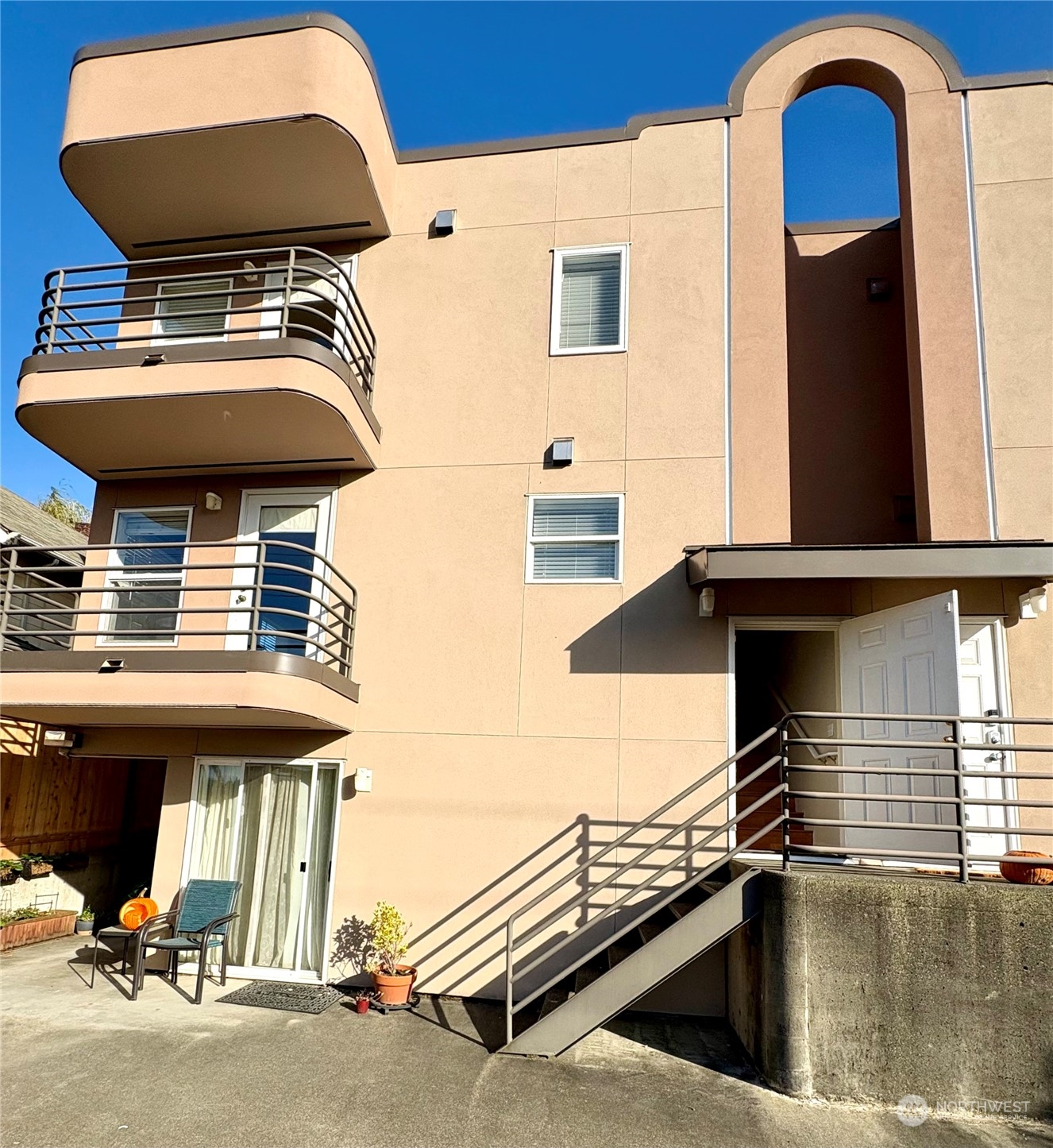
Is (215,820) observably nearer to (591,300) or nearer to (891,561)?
(591,300)

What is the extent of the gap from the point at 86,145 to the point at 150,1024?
897cm

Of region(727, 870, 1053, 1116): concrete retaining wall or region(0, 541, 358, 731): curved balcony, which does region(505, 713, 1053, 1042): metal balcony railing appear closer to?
region(727, 870, 1053, 1116): concrete retaining wall

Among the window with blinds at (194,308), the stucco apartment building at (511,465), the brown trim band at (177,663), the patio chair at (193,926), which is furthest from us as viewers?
the window with blinds at (194,308)

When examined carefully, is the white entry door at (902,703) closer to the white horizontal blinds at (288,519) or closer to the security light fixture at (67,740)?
the white horizontal blinds at (288,519)

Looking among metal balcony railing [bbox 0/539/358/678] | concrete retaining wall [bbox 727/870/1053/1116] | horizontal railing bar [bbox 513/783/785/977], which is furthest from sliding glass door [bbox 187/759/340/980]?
concrete retaining wall [bbox 727/870/1053/1116]

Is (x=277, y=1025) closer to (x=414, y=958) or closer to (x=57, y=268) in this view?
(x=414, y=958)

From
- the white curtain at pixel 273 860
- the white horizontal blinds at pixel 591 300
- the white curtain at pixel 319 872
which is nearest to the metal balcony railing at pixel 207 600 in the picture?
the white curtain at pixel 319 872

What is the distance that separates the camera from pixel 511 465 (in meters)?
9.22

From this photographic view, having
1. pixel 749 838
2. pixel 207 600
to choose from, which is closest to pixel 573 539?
pixel 749 838

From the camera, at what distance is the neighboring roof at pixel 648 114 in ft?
29.5

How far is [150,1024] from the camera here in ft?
23.5

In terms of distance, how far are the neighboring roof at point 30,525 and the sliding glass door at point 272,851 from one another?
7.21 meters

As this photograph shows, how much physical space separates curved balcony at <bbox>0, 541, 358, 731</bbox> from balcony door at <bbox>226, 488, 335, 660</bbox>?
0.07 feet

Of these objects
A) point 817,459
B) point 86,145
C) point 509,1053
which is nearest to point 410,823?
point 509,1053
